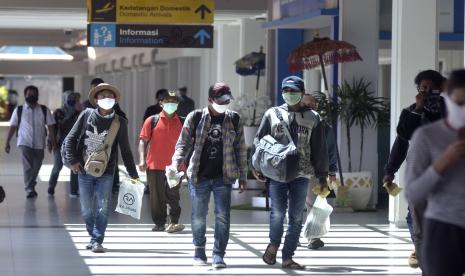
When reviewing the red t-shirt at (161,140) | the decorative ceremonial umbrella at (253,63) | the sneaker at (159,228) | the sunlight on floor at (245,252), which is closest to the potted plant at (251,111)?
the decorative ceremonial umbrella at (253,63)

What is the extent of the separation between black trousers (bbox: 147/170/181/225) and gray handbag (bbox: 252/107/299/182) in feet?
10.9

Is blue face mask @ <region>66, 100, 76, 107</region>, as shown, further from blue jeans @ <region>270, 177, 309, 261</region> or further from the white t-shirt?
blue jeans @ <region>270, 177, 309, 261</region>

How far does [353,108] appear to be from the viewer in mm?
17328

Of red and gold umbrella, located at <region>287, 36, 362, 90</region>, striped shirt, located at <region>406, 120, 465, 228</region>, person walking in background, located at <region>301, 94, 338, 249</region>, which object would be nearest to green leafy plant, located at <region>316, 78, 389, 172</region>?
red and gold umbrella, located at <region>287, 36, 362, 90</region>

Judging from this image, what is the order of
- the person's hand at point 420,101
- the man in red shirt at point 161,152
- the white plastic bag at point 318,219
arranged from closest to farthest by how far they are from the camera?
the person's hand at point 420,101, the white plastic bag at point 318,219, the man in red shirt at point 161,152

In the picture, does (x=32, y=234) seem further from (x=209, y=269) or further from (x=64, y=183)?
(x=64, y=183)

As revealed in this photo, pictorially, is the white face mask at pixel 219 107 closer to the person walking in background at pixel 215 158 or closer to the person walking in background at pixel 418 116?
the person walking in background at pixel 215 158

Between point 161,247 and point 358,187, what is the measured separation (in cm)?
514

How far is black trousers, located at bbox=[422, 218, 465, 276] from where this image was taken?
A: 621 centimetres

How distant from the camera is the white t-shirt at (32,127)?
18.6 meters

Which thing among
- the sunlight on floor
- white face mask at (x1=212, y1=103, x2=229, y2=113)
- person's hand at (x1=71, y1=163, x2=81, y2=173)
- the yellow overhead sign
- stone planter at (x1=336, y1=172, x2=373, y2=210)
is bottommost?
the sunlight on floor

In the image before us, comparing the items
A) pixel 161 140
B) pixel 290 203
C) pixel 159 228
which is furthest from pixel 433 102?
pixel 159 228

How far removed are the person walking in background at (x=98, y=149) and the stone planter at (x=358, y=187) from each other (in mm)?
5564

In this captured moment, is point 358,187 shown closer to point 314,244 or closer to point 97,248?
point 314,244
